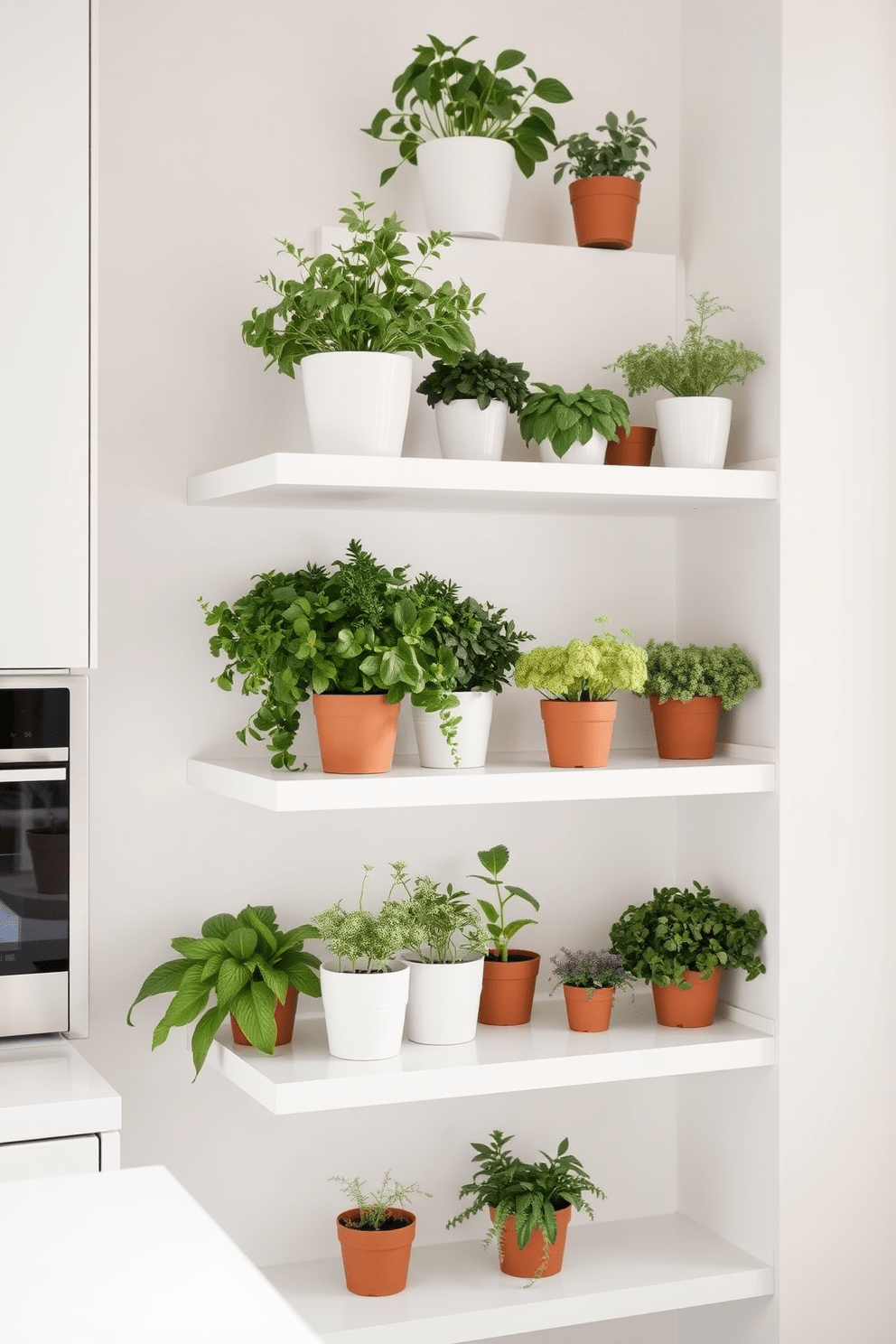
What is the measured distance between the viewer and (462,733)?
2.18 m

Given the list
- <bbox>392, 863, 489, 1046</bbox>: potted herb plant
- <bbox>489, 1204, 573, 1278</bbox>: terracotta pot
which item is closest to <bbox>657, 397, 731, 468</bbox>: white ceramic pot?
<bbox>392, 863, 489, 1046</bbox>: potted herb plant

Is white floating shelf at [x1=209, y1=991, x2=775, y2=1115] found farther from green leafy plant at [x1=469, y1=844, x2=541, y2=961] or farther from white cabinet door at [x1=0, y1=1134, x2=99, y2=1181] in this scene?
white cabinet door at [x1=0, y1=1134, x2=99, y2=1181]

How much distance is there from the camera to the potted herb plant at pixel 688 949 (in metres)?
2.32

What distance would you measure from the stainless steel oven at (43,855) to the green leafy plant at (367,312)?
621mm

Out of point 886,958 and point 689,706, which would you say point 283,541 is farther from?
point 886,958

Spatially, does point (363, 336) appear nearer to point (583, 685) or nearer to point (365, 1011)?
point (583, 685)

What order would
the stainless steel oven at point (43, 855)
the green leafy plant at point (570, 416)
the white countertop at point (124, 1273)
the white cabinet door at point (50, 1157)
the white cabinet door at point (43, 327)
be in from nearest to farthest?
1. the white countertop at point (124, 1273)
2. the white cabinet door at point (50, 1157)
3. the white cabinet door at point (43, 327)
4. the stainless steel oven at point (43, 855)
5. the green leafy plant at point (570, 416)

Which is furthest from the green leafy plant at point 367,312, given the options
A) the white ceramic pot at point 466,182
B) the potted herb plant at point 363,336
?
the white ceramic pot at point 466,182

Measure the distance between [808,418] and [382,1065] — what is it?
1.27 meters

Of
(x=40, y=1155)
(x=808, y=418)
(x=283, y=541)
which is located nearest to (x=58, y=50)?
(x=283, y=541)

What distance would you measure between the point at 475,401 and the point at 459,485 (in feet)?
0.57

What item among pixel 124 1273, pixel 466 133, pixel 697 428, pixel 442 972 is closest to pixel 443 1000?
pixel 442 972

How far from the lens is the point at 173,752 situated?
2.30 m

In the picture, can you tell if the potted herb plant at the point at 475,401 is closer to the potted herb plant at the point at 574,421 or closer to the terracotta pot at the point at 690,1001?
the potted herb plant at the point at 574,421
